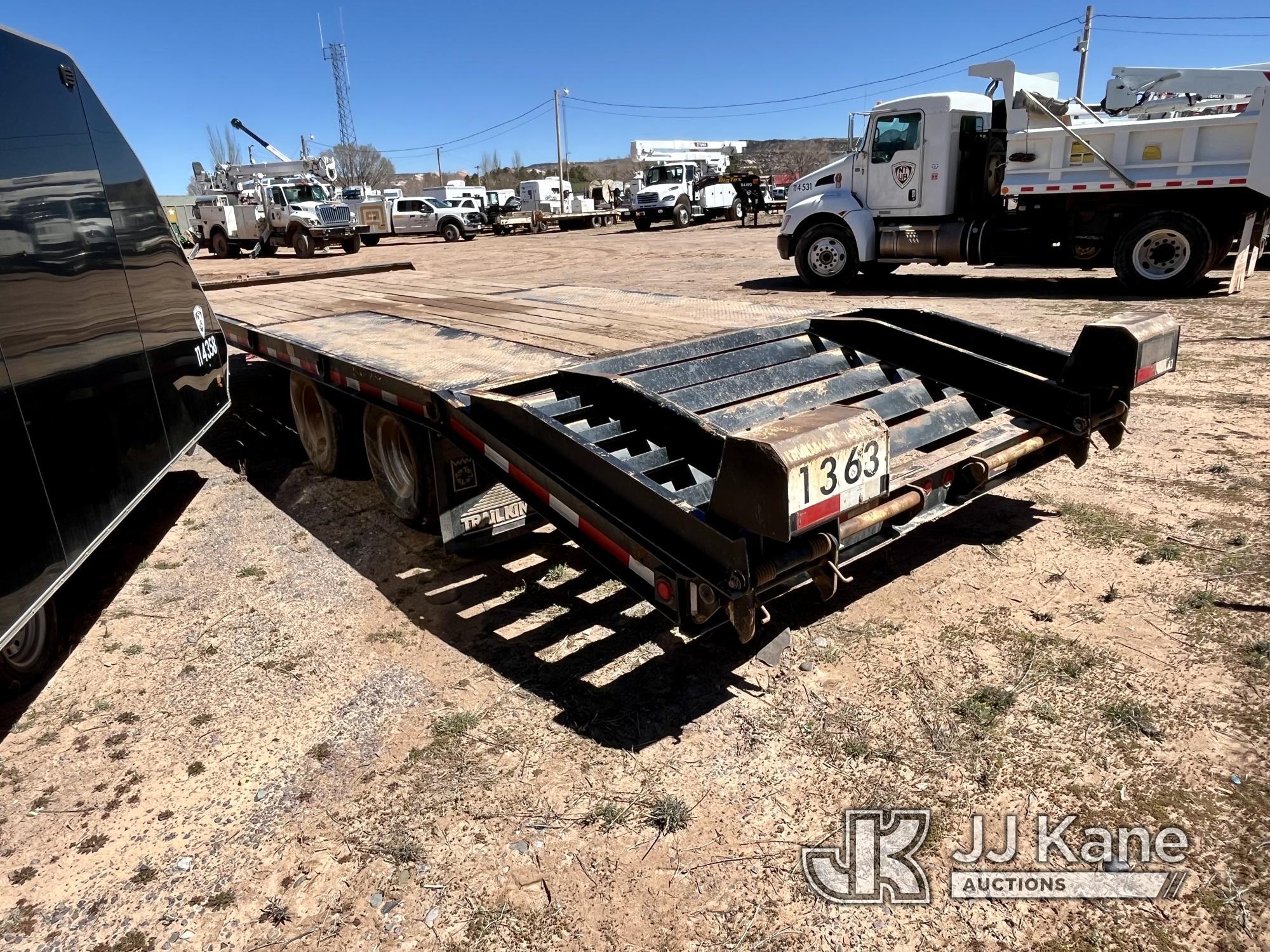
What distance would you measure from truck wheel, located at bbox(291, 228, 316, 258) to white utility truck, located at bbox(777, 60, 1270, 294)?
735 inches

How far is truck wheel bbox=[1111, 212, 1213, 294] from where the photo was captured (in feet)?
35.9

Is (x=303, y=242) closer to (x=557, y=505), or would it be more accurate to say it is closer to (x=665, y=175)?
(x=665, y=175)

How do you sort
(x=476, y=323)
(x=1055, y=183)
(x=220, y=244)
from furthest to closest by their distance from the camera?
(x=220, y=244), (x=1055, y=183), (x=476, y=323)

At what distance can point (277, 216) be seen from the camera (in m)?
27.5

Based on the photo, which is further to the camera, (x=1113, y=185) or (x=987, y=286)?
(x=987, y=286)

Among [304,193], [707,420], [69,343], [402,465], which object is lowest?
[402,465]

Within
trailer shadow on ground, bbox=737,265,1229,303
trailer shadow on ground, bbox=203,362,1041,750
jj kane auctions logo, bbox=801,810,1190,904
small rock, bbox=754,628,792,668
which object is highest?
trailer shadow on ground, bbox=737,265,1229,303

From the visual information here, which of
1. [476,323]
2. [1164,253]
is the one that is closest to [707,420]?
[476,323]

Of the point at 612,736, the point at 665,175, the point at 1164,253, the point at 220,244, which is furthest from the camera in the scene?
the point at 665,175

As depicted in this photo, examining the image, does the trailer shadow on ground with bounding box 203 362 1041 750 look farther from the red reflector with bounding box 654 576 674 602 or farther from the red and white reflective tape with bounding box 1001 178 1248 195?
the red and white reflective tape with bounding box 1001 178 1248 195

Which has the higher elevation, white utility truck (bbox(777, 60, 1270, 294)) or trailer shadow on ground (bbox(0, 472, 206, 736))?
white utility truck (bbox(777, 60, 1270, 294))

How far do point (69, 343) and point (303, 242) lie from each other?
86.8 feet

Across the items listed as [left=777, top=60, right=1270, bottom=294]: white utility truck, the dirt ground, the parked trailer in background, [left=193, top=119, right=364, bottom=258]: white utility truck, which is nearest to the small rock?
the dirt ground

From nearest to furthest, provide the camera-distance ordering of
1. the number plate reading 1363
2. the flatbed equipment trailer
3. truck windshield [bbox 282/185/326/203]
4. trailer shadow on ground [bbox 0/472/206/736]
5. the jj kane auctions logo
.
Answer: the jj kane auctions logo < the number plate reading 1363 < the flatbed equipment trailer < trailer shadow on ground [bbox 0/472/206/736] < truck windshield [bbox 282/185/326/203]
